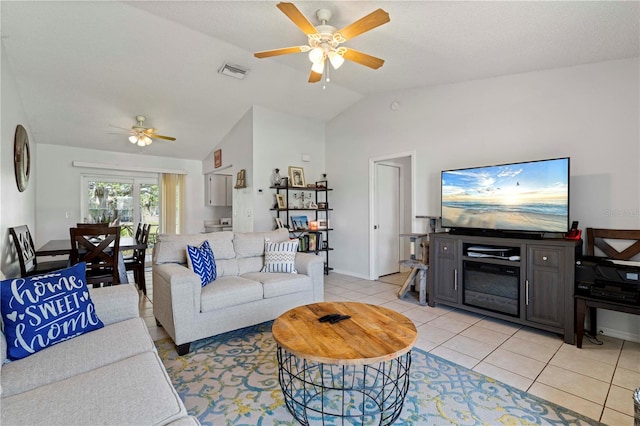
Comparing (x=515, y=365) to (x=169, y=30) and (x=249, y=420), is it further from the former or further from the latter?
(x=169, y=30)

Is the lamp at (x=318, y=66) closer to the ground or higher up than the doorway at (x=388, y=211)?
higher up

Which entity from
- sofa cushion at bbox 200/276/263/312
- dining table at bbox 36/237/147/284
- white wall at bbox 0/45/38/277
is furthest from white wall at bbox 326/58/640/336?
white wall at bbox 0/45/38/277

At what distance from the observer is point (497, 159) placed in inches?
144

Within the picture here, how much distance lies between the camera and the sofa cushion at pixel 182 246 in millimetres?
3025

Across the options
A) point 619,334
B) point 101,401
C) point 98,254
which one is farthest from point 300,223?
point 101,401

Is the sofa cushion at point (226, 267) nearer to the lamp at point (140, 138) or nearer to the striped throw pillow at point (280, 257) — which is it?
the striped throw pillow at point (280, 257)

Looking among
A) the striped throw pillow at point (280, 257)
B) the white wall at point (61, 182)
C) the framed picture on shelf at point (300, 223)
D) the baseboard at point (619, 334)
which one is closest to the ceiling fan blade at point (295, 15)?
the striped throw pillow at point (280, 257)

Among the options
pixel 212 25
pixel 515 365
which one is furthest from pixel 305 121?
pixel 515 365

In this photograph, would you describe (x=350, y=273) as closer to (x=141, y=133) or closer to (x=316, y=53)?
(x=316, y=53)

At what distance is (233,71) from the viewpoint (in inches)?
162

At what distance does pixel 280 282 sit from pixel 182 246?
107 cm

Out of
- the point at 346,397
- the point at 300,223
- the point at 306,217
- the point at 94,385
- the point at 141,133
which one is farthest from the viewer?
the point at 306,217

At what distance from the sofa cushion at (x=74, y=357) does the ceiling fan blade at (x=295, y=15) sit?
2250 millimetres

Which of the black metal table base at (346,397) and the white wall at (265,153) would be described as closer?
the black metal table base at (346,397)
